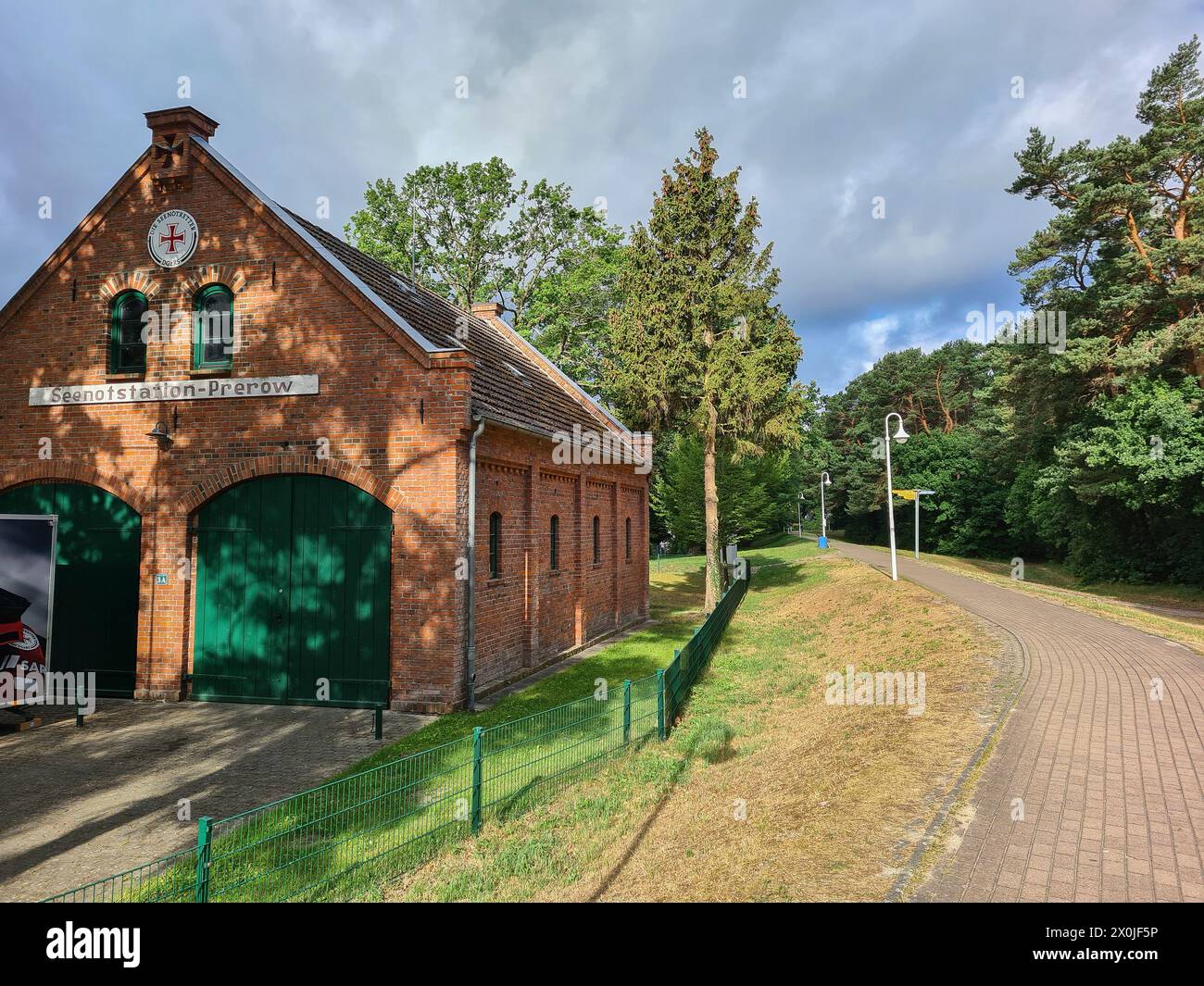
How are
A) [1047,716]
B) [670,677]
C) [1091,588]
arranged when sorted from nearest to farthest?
[1047,716], [670,677], [1091,588]

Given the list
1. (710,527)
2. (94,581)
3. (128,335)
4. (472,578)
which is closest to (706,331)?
(710,527)

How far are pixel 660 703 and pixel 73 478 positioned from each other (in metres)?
11.5

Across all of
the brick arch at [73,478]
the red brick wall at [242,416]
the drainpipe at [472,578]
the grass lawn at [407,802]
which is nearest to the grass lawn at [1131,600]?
the grass lawn at [407,802]

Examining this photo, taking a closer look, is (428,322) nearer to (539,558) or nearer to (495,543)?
(495,543)

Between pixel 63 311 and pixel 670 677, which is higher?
pixel 63 311

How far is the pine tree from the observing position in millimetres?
22109

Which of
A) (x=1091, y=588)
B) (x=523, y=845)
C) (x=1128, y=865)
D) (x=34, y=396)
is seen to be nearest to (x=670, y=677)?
(x=523, y=845)

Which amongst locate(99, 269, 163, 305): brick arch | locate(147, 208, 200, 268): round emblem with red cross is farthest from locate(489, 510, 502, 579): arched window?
locate(99, 269, 163, 305): brick arch

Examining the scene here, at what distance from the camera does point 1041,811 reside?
6258mm

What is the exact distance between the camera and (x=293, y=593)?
12.0m

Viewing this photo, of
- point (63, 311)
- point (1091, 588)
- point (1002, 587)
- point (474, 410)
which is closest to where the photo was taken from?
point (474, 410)

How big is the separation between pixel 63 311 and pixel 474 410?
8367 millimetres

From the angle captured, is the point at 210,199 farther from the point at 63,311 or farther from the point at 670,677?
the point at 670,677

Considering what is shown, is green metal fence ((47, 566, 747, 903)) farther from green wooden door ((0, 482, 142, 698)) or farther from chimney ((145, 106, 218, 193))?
chimney ((145, 106, 218, 193))
